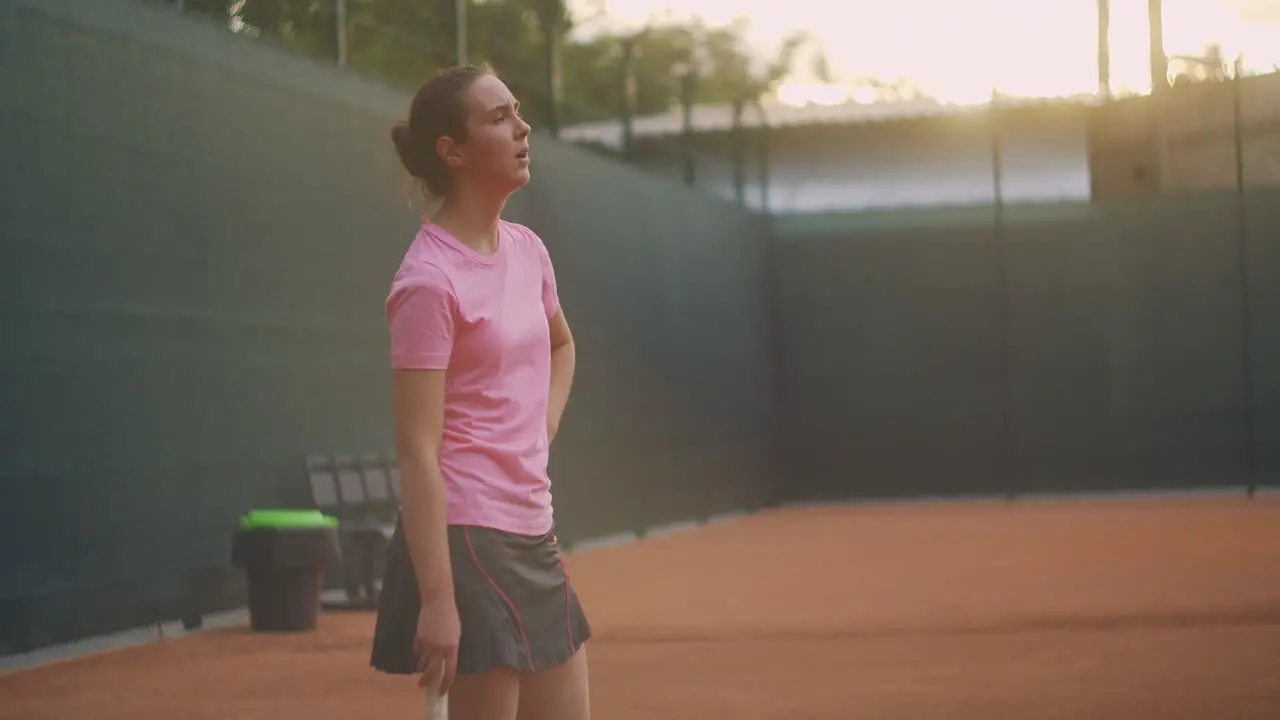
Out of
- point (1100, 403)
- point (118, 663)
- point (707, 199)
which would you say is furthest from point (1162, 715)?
point (1100, 403)

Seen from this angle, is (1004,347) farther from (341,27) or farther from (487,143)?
(487,143)

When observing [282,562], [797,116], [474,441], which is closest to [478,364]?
[474,441]

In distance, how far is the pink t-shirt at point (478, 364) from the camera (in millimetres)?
2350

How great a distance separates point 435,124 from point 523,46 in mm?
24093

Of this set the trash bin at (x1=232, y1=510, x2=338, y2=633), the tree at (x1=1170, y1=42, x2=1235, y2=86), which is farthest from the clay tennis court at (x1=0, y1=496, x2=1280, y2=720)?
the tree at (x1=1170, y1=42, x2=1235, y2=86)

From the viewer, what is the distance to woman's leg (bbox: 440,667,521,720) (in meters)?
2.41

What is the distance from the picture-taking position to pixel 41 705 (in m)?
6.34

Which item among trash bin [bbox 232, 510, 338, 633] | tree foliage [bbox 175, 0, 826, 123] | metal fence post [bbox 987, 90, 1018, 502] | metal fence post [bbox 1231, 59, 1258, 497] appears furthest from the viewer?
metal fence post [bbox 987, 90, 1018, 502]

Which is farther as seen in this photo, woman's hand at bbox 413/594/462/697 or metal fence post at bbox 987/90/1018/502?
metal fence post at bbox 987/90/1018/502

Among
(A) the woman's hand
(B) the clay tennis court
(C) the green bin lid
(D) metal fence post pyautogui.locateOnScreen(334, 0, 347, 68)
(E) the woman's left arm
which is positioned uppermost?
(D) metal fence post pyautogui.locateOnScreen(334, 0, 347, 68)

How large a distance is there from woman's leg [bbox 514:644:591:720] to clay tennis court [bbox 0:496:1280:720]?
3258 mm

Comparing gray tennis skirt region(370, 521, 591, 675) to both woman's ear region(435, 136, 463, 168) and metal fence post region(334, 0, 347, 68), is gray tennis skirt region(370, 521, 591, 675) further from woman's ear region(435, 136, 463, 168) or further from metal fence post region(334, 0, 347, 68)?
metal fence post region(334, 0, 347, 68)

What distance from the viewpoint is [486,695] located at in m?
2.42

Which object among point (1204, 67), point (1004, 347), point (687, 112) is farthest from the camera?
point (1204, 67)
